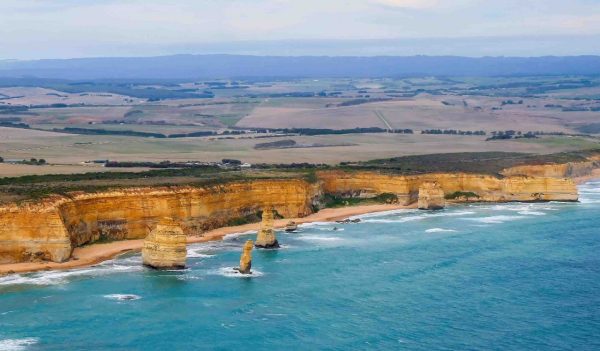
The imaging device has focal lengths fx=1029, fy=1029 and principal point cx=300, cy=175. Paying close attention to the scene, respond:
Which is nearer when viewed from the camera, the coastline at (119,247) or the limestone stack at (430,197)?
the coastline at (119,247)

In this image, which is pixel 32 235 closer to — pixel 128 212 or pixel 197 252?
pixel 128 212

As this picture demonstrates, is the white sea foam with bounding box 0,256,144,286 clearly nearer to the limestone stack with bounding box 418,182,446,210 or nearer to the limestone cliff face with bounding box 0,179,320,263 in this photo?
the limestone cliff face with bounding box 0,179,320,263

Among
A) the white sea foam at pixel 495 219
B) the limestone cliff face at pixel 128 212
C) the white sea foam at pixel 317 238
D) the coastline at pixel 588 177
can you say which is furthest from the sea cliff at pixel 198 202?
the coastline at pixel 588 177

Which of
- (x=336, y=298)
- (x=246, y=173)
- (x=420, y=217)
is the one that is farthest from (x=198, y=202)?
(x=336, y=298)

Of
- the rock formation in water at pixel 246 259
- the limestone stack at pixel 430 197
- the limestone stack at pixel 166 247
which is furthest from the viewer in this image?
the limestone stack at pixel 430 197

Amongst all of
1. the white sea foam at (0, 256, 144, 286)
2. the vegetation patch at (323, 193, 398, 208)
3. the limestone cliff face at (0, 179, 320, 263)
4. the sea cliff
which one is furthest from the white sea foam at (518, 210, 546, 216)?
the white sea foam at (0, 256, 144, 286)

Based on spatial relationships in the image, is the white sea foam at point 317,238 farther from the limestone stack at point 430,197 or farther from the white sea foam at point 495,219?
the limestone stack at point 430,197
